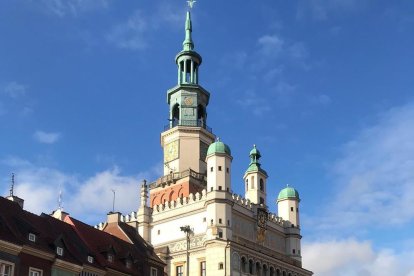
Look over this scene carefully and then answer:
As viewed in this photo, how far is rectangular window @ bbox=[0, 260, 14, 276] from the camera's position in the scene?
48.5m

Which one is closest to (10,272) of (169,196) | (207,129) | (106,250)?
(106,250)

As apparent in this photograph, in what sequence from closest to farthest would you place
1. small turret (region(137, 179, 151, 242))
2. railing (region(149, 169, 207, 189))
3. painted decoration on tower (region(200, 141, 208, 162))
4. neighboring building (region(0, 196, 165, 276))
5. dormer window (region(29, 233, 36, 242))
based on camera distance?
neighboring building (region(0, 196, 165, 276))
dormer window (region(29, 233, 36, 242))
small turret (region(137, 179, 151, 242))
railing (region(149, 169, 207, 189))
painted decoration on tower (region(200, 141, 208, 162))

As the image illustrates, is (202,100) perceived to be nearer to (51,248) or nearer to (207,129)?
(207,129)

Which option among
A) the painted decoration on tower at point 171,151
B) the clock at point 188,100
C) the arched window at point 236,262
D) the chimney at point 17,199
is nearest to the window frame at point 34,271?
the chimney at point 17,199

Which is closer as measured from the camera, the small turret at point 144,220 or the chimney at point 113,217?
the chimney at point 113,217

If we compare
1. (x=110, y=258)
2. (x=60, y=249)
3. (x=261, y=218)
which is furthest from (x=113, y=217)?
(x=60, y=249)

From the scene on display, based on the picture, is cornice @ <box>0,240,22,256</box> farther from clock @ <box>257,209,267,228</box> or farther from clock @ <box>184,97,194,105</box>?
clock @ <box>184,97,194,105</box>

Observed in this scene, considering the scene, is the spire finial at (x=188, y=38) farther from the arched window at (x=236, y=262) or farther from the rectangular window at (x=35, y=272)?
the rectangular window at (x=35, y=272)

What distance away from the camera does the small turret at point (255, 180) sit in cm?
9894

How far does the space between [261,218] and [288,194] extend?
986 cm

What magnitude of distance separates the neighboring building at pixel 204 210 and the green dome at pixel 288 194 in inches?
5.8

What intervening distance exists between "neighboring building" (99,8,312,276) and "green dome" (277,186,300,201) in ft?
0.49

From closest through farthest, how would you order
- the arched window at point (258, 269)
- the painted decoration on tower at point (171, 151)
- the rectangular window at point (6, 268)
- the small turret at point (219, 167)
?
the rectangular window at point (6, 268) → the arched window at point (258, 269) → the small turret at point (219, 167) → the painted decoration on tower at point (171, 151)

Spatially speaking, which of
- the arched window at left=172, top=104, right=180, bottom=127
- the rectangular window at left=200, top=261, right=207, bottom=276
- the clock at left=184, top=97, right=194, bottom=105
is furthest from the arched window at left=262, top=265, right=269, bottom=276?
the clock at left=184, top=97, right=194, bottom=105
